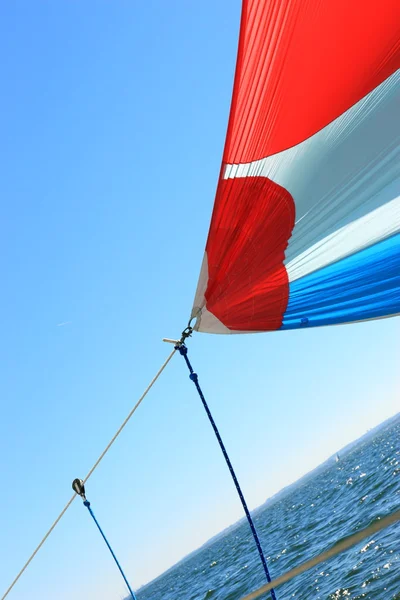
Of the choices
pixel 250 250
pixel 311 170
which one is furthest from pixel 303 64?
pixel 250 250

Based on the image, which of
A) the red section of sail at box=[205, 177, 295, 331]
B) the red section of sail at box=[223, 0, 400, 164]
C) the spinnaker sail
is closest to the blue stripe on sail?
the spinnaker sail

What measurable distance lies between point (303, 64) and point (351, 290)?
128 cm

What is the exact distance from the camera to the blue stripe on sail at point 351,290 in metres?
3.65

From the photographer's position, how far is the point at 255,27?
370 centimetres

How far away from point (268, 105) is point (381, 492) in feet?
84.6

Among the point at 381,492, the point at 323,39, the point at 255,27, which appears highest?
the point at 255,27

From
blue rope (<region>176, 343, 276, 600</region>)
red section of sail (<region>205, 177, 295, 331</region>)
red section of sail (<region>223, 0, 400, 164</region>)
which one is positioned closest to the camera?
red section of sail (<region>223, 0, 400, 164</region>)

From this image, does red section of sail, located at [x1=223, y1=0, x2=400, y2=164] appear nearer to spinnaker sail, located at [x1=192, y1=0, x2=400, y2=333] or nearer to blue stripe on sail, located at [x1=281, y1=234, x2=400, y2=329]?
spinnaker sail, located at [x1=192, y1=0, x2=400, y2=333]

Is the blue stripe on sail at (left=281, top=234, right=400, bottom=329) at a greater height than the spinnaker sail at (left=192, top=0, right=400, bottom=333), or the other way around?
the spinnaker sail at (left=192, top=0, right=400, bottom=333)

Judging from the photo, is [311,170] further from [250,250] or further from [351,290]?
[351,290]

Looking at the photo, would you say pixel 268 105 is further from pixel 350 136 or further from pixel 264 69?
pixel 350 136

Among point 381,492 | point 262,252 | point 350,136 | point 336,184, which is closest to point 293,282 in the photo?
point 262,252

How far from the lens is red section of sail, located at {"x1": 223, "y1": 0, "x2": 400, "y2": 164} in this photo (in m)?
3.55

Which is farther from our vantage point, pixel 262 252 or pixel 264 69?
pixel 262 252
